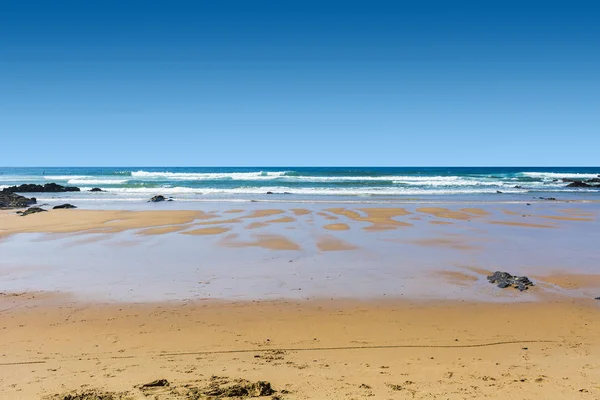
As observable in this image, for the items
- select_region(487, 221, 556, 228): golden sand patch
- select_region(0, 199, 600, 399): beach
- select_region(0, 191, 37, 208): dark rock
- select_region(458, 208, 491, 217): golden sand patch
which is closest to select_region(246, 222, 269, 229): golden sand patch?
select_region(0, 199, 600, 399): beach

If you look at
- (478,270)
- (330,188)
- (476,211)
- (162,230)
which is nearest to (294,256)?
(478,270)

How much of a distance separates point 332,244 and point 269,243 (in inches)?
69.4

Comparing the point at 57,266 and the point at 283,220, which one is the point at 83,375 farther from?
the point at 283,220

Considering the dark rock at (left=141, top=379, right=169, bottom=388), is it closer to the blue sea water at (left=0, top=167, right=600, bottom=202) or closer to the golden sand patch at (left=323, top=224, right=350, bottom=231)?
the golden sand patch at (left=323, top=224, right=350, bottom=231)

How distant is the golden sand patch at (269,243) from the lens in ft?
39.4

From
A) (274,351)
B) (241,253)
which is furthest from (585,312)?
(241,253)

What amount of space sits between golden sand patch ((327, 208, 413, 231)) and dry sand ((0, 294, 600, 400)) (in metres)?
9.16

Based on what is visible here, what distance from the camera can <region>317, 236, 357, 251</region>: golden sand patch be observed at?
38.9ft

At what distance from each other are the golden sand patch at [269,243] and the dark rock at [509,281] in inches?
199

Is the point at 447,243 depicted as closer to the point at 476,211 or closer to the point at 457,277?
the point at 457,277

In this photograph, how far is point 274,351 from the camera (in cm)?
527

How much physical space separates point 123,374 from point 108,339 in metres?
1.21

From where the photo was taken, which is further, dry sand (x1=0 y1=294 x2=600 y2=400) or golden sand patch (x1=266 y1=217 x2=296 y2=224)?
golden sand patch (x1=266 y1=217 x2=296 y2=224)

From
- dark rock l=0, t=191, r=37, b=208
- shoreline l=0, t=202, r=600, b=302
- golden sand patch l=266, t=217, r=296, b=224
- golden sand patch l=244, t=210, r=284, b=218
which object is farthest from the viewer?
dark rock l=0, t=191, r=37, b=208
